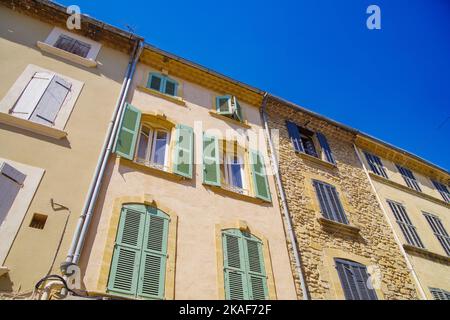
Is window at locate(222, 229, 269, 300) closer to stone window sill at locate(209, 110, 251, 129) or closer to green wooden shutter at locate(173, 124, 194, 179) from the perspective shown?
green wooden shutter at locate(173, 124, 194, 179)

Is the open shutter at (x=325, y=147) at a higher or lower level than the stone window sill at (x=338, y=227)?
higher

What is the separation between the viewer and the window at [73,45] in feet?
29.0

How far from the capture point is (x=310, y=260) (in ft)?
24.3

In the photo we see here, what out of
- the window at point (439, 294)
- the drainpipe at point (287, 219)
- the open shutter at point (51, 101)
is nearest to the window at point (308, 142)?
the drainpipe at point (287, 219)

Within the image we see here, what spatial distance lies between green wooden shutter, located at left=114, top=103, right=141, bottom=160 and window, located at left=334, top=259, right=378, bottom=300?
17.3 feet

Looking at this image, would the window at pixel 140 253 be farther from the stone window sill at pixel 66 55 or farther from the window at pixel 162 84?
the stone window sill at pixel 66 55

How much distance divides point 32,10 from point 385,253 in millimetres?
11403

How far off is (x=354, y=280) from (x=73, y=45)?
9222mm

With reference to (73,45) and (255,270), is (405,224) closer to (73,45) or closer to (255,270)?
(255,270)

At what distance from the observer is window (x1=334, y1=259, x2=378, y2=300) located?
734cm

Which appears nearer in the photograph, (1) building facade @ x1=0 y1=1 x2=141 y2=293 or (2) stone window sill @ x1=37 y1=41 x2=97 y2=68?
(1) building facade @ x1=0 y1=1 x2=141 y2=293

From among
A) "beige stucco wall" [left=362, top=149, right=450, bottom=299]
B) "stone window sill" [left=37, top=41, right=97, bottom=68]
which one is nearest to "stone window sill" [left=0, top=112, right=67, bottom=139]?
"stone window sill" [left=37, top=41, right=97, bottom=68]

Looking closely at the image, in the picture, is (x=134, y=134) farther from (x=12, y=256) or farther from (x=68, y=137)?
(x=12, y=256)

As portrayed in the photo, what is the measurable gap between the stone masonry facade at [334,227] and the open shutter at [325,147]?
0.25m
